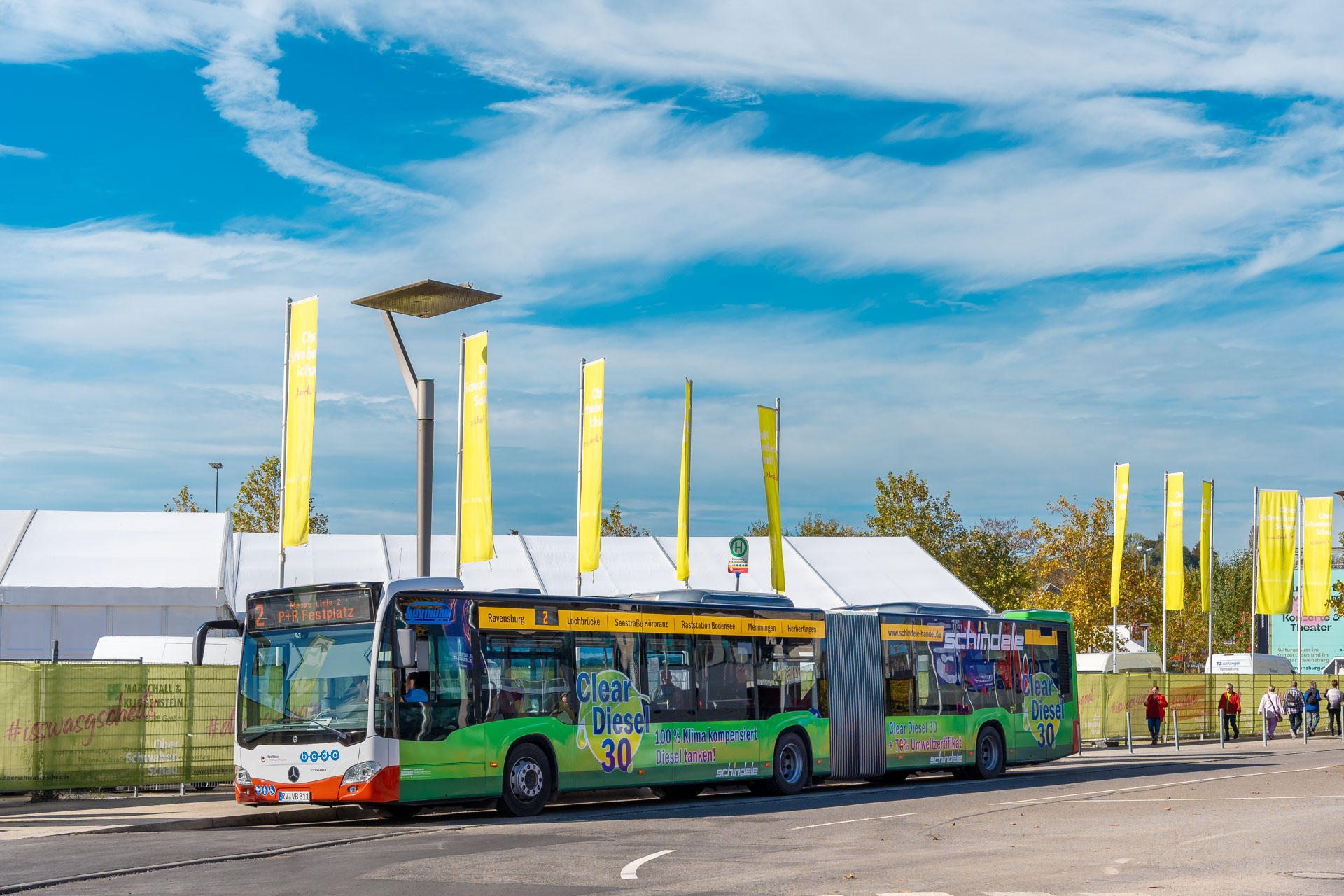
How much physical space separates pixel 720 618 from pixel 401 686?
583 cm

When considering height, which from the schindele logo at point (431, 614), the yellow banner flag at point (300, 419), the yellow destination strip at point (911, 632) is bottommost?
the yellow destination strip at point (911, 632)

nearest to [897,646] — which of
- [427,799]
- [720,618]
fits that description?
[720,618]

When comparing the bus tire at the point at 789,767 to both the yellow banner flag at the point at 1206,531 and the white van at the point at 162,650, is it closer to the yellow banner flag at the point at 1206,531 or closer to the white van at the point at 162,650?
the white van at the point at 162,650

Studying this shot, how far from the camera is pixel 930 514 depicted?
68812mm

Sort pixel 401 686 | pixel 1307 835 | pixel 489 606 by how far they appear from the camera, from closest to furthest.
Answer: pixel 1307 835 < pixel 401 686 < pixel 489 606

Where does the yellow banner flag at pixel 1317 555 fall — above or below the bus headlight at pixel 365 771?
above

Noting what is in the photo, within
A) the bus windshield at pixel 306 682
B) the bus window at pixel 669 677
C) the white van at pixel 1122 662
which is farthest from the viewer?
the white van at pixel 1122 662

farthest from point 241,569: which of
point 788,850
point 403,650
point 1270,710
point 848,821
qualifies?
point 1270,710

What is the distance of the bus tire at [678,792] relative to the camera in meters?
20.9

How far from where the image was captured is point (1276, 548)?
41000mm

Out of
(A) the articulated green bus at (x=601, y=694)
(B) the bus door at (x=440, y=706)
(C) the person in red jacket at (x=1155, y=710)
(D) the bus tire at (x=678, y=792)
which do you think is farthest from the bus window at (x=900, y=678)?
(C) the person in red jacket at (x=1155, y=710)

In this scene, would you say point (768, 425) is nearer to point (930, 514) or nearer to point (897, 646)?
point (897, 646)

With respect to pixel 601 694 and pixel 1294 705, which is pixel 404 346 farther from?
pixel 1294 705

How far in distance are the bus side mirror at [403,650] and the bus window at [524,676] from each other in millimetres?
1268
